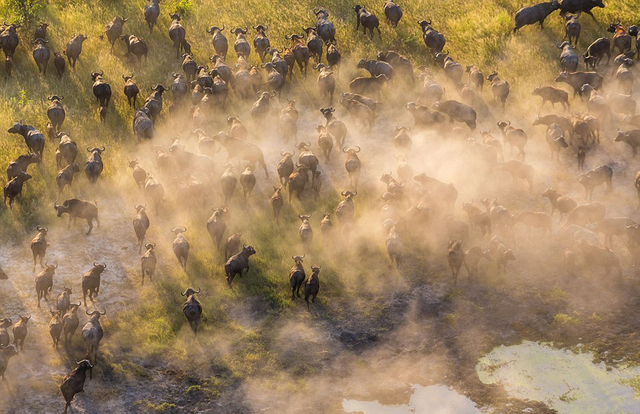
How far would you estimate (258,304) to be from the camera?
2169cm

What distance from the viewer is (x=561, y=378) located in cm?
1923

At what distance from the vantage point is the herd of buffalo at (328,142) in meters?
22.6

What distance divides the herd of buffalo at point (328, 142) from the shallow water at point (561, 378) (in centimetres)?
348

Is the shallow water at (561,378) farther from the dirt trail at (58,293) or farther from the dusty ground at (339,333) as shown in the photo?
the dirt trail at (58,293)

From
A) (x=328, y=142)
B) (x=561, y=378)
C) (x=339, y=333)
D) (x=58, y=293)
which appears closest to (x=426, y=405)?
(x=339, y=333)

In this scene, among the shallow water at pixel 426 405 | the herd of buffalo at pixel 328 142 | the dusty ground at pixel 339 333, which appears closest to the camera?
the shallow water at pixel 426 405

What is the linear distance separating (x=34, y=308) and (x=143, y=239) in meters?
3.88

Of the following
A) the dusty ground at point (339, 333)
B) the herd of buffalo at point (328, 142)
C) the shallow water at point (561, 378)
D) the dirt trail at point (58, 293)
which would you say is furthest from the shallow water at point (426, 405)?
the dirt trail at point (58, 293)

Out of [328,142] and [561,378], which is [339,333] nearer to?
[561,378]

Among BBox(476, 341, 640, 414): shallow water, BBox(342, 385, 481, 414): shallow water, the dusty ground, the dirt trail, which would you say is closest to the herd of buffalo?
the dirt trail

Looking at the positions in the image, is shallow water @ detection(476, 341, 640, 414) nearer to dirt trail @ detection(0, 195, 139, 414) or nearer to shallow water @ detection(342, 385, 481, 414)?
shallow water @ detection(342, 385, 481, 414)

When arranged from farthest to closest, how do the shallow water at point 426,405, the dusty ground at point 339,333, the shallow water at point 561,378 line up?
1. the dusty ground at point 339,333
2. the shallow water at point 561,378
3. the shallow water at point 426,405

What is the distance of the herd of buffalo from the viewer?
2258 cm

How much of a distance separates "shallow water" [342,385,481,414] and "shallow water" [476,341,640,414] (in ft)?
3.45
